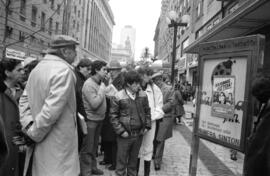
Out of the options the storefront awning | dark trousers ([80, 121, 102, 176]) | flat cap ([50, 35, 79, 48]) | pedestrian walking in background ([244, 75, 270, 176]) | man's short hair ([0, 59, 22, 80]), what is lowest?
dark trousers ([80, 121, 102, 176])

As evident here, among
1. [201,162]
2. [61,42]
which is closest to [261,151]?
[61,42]

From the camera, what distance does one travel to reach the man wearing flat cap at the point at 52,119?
7.91 ft

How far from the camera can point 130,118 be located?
388cm

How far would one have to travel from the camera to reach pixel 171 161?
19.0ft

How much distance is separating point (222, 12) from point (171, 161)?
43.4ft

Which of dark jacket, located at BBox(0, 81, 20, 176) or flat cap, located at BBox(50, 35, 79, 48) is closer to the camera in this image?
dark jacket, located at BBox(0, 81, 20, 176)

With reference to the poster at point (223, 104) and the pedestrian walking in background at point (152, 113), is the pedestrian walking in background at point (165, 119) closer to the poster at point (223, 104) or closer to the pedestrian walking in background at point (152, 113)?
the pedestrian walking in background at point (152, 113)

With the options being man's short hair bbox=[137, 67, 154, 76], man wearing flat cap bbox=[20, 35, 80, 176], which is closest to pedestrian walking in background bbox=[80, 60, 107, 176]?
man's short hair bbox=[137, 67, 154, 76]

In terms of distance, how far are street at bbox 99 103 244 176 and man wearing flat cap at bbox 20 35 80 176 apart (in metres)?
2.44

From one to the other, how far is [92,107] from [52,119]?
1.84m

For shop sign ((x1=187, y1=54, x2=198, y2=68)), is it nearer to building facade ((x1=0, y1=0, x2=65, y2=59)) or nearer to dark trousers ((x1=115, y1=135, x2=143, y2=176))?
building facade ((x1=0, y1=0, x2=65, y2=59))

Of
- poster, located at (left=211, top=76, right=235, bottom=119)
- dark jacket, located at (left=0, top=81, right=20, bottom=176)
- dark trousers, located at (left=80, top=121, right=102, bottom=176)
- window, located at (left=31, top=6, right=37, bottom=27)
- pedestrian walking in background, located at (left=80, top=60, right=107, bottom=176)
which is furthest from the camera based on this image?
window, located at (left=31, top=6, right=37, bottom=27)

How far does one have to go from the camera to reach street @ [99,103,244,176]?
16.8 ft

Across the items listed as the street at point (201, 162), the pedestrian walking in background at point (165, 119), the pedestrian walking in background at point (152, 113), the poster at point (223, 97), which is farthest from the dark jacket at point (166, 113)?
the poster at point (223, 97)
